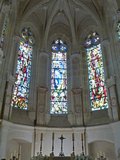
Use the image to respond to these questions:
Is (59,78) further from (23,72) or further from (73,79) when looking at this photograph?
(23,72)

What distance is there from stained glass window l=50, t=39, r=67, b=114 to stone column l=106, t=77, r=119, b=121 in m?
3.21

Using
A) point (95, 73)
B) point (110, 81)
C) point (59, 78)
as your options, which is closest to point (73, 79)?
point (59, 78)

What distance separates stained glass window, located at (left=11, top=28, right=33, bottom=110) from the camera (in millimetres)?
13406

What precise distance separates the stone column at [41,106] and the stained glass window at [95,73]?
3.18 meters

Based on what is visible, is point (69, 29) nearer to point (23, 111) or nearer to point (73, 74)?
point (73, 74)

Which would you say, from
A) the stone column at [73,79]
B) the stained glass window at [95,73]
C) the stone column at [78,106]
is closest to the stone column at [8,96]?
the stone column at [73,79]

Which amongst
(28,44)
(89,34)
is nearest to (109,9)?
(89,34)

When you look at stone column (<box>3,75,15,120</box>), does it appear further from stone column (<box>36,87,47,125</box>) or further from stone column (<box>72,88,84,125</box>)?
stone column (<box>72,88,84,125</box>)

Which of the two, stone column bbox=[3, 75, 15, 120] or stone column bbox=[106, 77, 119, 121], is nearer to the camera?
stone column bbox=[3, 75, 15, 120]

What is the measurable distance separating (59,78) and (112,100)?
454 cm

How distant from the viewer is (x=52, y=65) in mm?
15688

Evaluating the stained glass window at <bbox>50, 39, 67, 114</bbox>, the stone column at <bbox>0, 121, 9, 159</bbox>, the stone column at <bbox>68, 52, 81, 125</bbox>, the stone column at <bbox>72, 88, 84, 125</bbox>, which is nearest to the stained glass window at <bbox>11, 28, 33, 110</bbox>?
the stained glass window at <bbox>50, 39, 67, 114</bbox>

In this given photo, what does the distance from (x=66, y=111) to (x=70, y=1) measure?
8498mm

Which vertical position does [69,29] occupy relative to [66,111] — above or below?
above
